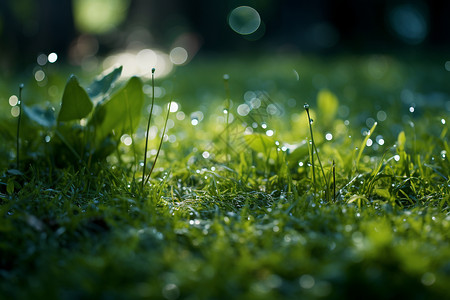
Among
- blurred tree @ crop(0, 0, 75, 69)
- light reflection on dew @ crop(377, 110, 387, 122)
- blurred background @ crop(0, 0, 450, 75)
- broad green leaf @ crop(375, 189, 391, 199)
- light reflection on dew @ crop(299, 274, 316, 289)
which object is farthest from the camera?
blurred background @ crop(0, 0, 450, 75)

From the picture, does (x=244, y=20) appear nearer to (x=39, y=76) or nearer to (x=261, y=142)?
(x=39, y=76)

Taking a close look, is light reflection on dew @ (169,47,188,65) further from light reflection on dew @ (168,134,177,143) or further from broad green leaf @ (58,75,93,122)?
broad green leaf @ (58,75,93,122)

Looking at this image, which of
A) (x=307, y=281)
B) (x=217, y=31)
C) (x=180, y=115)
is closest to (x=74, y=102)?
(x=307, y=281)

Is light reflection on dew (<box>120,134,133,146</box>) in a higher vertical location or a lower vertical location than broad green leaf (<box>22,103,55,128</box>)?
lower

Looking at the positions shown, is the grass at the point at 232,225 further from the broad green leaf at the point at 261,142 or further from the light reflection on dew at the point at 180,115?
the light reflection on dew at the point at 180,115

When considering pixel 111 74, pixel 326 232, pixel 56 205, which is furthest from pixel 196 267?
pixel 111 74

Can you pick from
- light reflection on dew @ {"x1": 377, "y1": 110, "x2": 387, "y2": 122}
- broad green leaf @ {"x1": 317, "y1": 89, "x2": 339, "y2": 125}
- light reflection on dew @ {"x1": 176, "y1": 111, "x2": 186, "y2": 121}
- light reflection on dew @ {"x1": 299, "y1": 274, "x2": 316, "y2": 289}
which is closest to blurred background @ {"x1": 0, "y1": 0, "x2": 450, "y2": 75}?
light reflection on dew @ {"x1": 176, "y1": 111, "x2": 186, "y2": 121}
